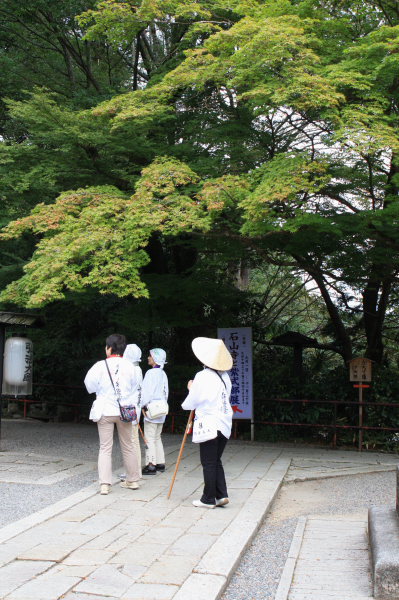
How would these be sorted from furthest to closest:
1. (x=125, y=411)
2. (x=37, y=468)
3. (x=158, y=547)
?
(x=37, y=468), (x=125, y=411), (x=158, y=547)

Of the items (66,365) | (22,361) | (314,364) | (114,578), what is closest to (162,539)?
(114,578)

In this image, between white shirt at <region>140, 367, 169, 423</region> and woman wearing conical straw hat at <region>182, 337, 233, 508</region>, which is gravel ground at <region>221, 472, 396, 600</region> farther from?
white shirt at <region>140, 367, 169, 423</region>

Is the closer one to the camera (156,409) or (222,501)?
(222,501)

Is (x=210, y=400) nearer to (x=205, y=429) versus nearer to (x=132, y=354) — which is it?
(x=205, y=429)

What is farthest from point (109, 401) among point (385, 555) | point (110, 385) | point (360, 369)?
point (360, 369)

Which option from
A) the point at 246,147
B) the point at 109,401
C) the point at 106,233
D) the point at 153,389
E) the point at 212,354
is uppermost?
the point at 246,147

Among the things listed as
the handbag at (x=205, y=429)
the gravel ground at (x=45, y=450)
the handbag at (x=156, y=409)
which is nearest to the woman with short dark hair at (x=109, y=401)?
the gravel ground at (x=45, y=450)

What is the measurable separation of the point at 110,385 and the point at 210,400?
4.09ft

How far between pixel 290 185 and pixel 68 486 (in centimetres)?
466

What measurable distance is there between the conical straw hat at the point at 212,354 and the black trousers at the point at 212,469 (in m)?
0.72

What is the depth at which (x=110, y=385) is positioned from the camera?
6602 mm

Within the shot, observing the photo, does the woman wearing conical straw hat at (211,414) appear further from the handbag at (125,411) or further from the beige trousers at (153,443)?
the beige trousers at (153,443)

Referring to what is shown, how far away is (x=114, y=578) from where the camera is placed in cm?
402

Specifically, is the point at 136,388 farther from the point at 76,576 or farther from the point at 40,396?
the point at 40,396
